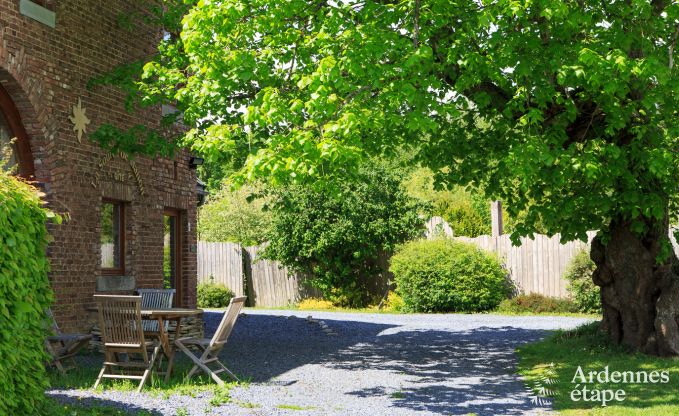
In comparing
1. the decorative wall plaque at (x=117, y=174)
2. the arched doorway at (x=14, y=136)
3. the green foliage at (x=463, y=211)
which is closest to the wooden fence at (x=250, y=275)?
the green foliage at (x=463, y=211)

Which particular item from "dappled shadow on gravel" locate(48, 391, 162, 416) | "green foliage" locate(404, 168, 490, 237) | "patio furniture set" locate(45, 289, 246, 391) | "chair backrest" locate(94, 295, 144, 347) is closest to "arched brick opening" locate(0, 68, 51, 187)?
"patio furniture set" locate(45, 289, 246, 391)

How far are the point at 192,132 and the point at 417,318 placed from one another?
405 inches

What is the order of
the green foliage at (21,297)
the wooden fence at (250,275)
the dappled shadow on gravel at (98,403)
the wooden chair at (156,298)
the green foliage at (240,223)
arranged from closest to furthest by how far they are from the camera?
the green foliage at (21,297) < the dappled shadow on gravel at (98,403) < the wooden chair at (156,298) < the wooden fence at (250,275) < the green foliage at (240,223)

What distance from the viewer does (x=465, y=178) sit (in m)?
11.5

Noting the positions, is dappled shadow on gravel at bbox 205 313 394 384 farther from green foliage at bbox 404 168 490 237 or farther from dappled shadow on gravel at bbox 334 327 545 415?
green foliage at bbox 404 168 490 237

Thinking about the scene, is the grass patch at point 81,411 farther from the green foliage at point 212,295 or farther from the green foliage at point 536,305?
the green foliage at point 212,295

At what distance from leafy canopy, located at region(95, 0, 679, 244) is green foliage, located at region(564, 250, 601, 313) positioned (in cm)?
856

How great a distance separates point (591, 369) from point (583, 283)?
962 centimetres

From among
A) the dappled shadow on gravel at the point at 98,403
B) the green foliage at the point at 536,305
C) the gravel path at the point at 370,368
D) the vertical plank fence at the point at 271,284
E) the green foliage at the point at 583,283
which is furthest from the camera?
the vertical plank fence at the point at 271,284

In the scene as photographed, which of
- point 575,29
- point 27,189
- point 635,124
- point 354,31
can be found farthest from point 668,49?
point 27,189

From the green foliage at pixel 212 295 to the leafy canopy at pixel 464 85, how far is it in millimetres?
13051

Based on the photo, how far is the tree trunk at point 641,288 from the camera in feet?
35.1

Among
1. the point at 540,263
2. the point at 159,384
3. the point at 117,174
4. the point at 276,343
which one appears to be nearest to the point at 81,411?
the point at 159,384

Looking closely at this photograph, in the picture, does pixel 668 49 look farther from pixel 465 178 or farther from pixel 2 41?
pixel 2 41
